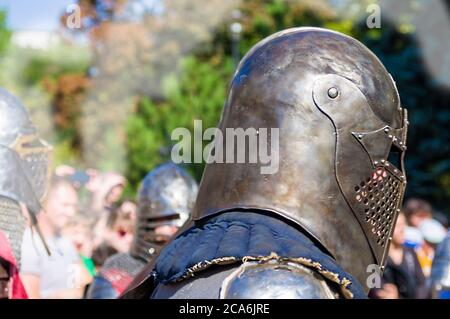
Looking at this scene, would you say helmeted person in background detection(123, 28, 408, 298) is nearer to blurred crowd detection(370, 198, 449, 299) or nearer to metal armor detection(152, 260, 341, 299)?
metal armor detection(152, 260, 341, 299)

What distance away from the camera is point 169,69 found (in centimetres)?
3428

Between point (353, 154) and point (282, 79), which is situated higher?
point (282, 79)

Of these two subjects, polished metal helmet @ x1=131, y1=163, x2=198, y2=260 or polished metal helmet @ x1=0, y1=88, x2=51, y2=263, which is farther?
polished metal helmet @ x1=131, y1=163, x2=198, y2=260

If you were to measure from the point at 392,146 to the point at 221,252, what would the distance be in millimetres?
790

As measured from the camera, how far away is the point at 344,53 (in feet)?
10.6

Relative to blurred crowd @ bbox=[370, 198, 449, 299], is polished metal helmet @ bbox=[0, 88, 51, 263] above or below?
above

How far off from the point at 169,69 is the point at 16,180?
29826 millimetres

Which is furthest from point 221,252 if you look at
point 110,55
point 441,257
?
point 110,55

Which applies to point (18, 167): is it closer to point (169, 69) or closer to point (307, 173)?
point (307, 173)

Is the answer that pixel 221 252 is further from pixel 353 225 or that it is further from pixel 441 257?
pixel 441 257

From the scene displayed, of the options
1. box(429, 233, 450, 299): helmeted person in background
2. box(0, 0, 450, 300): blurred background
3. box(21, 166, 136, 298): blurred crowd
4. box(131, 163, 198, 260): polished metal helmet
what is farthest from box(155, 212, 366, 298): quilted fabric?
box(0, 0, 450, 300): blurred background

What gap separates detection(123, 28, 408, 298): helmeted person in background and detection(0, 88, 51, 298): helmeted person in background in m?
1.23

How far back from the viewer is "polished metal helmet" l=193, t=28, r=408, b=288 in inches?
121

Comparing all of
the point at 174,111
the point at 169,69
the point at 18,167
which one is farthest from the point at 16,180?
the point at 169,69
